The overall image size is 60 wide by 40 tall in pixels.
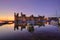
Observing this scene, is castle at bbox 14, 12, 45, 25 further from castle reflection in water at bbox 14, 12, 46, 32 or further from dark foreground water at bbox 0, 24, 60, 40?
dark foreground water at bbox 0, 24, 60, 40

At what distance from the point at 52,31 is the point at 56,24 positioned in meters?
0.78

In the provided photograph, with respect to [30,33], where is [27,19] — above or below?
above

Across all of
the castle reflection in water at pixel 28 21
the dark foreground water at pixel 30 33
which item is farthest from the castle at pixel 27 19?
the dark foreground water at pixel 30 33

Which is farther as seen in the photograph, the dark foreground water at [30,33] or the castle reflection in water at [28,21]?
the castle reflection in water at [28,21]

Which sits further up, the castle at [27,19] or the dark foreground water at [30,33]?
the castle at [27,19]

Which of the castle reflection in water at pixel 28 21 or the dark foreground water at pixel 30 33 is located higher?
the castle reflection in water at pixel 28 21

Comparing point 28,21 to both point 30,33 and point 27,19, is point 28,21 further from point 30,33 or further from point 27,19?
point 30,33

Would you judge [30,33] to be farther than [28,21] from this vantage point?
No

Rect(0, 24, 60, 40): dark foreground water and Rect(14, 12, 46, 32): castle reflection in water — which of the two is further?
Rect(14, 12, 46, 32): castle reflection in water

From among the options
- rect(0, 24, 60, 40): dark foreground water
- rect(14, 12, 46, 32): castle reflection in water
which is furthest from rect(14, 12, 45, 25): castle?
rect(0, 24, 60, 40): dark foreground water

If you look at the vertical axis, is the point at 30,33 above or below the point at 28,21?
below

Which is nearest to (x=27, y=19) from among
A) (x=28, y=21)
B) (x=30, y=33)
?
(x=28, y=21)

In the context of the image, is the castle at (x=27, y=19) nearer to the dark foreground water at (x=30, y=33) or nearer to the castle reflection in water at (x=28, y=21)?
the castle reflection in water at (x=28, y=21)

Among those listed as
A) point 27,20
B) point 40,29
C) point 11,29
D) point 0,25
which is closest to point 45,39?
point 40,29
